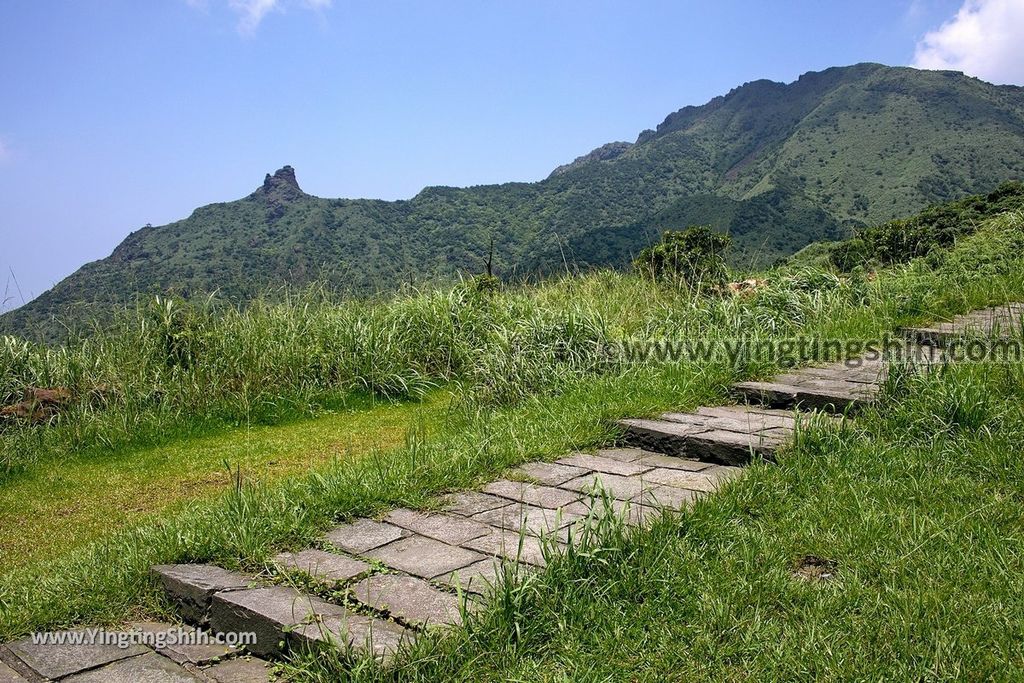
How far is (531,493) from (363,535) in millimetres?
755

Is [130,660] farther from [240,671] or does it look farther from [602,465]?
[602,465]

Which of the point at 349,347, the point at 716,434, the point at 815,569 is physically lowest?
the point at 815,569

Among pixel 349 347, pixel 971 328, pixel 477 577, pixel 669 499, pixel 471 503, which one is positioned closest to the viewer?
pixel 477 577

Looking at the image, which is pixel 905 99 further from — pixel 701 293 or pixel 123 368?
pixel 123 368

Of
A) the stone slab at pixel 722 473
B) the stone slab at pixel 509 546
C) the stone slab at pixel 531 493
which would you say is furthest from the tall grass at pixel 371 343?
the stone slab at pixel 509 546

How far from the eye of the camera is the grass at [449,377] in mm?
2889

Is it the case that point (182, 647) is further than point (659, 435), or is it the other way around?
point (659, 435)

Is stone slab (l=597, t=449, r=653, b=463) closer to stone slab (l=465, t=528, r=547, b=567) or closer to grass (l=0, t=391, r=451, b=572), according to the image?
stone slab (l=465, t=528, r=547, b=567)

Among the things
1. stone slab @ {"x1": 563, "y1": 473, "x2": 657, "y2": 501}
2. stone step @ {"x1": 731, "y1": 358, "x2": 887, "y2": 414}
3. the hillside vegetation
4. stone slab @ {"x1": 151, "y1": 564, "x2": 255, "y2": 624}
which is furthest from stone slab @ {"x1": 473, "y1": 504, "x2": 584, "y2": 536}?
the hillside vegetation

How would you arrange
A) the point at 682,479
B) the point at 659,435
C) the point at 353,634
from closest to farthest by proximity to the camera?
the point at 353,634, the point at 682,479, the point at 659,435

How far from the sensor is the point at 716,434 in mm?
3857

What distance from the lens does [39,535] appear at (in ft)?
12.7

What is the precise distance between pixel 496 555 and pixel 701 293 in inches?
231

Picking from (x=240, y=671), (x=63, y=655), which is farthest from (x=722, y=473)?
(x=63, y=655)
